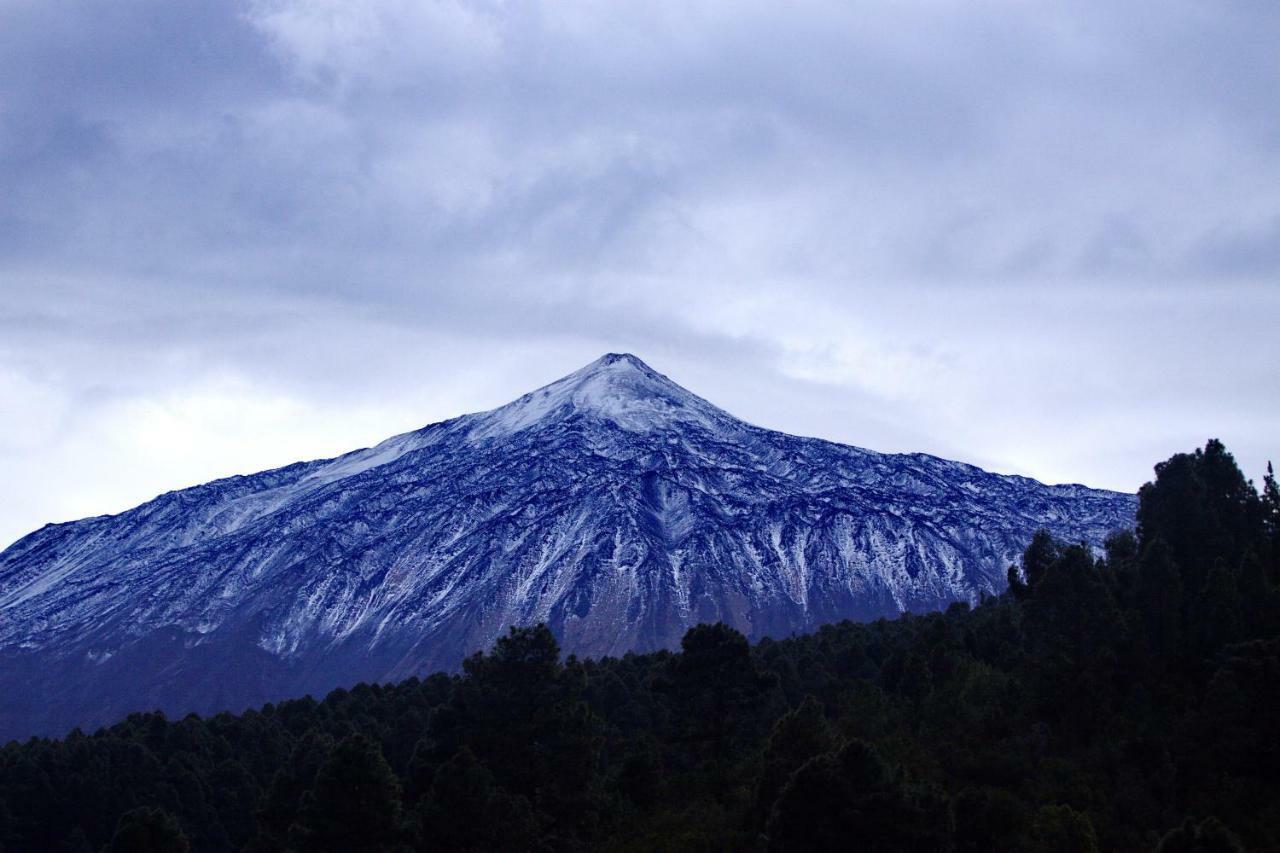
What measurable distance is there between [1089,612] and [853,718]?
12.3m

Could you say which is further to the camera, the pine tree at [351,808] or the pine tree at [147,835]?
the pine tree at [147,835]

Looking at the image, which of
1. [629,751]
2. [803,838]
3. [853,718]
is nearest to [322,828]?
[803,838]

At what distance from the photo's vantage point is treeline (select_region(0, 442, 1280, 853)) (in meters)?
45.3

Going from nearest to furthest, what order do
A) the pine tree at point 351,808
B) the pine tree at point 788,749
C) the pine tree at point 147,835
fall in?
1. the pine tree at point 351,808
2. the pine tree at point 147,835
3. the pine tree at point 788,749

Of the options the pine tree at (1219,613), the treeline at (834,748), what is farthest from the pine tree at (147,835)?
the pine tree at (1219,613)

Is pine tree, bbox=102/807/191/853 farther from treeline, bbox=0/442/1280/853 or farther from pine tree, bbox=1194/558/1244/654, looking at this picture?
pine tree, bbox=1194/558/1244/654

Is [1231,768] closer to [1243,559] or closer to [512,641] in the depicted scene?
[1243,559]

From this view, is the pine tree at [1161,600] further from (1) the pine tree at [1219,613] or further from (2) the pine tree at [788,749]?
(2) the pine tree at [788,749]

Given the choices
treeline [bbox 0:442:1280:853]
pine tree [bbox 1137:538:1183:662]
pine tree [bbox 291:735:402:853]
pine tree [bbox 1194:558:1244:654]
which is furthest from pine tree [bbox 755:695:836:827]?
pine tree [bbox 1194:558:1244:654]

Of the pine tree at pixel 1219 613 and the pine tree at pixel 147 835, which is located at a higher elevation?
the pine tree at pixel 1219 613

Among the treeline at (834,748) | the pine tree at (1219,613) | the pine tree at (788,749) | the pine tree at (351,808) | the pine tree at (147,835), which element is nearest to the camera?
the treeline at (834,748)

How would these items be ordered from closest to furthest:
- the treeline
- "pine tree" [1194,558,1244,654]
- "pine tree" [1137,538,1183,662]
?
the treeline
"pine tree" [1194,558,1244,654]
"pine tree" [1137,538,1183,662]

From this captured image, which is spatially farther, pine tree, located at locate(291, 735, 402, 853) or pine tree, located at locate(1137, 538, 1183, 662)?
pine tree, located at locate(1137, 538, 1183, 662)

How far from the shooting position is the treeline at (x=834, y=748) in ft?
149
